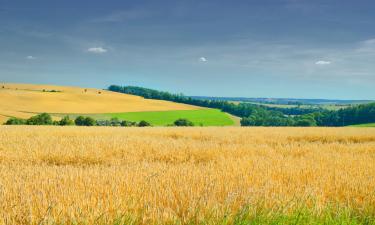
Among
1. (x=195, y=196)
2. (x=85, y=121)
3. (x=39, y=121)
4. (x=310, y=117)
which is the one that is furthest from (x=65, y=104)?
(x=195, y=196)

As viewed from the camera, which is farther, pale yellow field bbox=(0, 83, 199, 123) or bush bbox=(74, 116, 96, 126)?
pale yellow field bbox=(0, 83, 199, 123)

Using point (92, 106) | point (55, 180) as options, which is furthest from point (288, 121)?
point (55, 180)

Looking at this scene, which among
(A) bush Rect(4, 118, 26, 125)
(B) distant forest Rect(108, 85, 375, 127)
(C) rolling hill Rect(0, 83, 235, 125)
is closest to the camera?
(A) bush Rect(4, 118, 26, 125)

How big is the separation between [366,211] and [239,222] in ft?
A: 7.11

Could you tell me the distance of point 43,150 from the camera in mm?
11383

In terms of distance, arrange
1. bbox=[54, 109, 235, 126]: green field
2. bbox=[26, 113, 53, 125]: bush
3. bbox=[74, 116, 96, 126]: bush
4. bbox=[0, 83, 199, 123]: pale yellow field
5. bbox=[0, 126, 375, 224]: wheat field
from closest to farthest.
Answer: bbox=[0, 126, 375, 224]: wheat field, bbox=[26, 113, 53, 125]: bush, bbox=[74, 116, 96, 126]: bush, bbox=[54, 109, 235, 126]: green field, bbox=[0, 83, 199, 123]: pale yellow field

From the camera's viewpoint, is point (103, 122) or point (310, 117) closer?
point (103, 122)

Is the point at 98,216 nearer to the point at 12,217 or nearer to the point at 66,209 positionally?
the point at 66,209

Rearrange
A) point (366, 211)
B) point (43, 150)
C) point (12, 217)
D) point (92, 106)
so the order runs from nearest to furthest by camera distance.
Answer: point (12, 217) < point (366, 211) < point (43, 150) < point (92, 106)

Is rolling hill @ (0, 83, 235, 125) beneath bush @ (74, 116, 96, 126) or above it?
above

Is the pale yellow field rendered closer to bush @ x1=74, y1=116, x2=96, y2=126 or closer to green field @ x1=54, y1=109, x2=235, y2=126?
green field @ x1=54, y1=109, x2=235, y2=126

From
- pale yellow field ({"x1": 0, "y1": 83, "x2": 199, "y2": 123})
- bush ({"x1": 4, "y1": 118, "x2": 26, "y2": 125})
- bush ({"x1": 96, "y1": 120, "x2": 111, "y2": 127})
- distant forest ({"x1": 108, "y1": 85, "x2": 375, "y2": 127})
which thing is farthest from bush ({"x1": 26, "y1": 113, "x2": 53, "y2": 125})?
distant forest ({"x1": 108, "y1": 85, "x2": 375, "y2": 127})

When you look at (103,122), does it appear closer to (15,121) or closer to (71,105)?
(15,121)

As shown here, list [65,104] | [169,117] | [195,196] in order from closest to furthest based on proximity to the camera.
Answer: [195,196] → [169,117] → [65,104]
